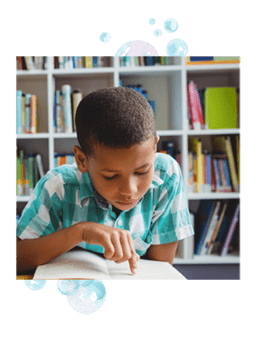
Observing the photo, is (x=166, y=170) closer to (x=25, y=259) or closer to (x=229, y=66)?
(x=229, y=66)

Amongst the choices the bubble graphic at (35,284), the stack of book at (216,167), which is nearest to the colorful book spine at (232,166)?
the stack of book at (216,167)

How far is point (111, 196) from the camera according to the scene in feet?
3.22

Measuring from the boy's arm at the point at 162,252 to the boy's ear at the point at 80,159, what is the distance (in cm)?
33

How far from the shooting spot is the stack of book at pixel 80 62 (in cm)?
112

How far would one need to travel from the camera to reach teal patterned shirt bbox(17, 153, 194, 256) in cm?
106

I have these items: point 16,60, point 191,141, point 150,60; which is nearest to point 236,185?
point 191,141

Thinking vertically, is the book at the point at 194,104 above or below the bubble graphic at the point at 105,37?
below

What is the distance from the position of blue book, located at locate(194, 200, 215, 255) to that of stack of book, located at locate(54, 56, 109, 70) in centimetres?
53

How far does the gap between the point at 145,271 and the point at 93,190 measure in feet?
0.91

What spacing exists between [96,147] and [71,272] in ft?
1.22

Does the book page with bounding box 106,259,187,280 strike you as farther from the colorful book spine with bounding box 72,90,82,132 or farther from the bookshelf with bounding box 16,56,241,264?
the colorful book spine with bounding box 72,90,82,132

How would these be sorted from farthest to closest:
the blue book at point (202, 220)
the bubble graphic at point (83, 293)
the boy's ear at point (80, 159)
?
the blue book at point (202, 220) → the bubble graphic at point (83, 293) → the boy's ear at point (80, 159)

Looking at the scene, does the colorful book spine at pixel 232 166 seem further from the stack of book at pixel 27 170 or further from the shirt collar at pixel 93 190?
the stack of book at pixel 27 170

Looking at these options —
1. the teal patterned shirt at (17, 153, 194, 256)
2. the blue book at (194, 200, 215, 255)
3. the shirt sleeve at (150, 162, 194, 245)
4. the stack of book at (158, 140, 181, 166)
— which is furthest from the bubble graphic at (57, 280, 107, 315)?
the stack of book at (158, 140, 181, 166)
